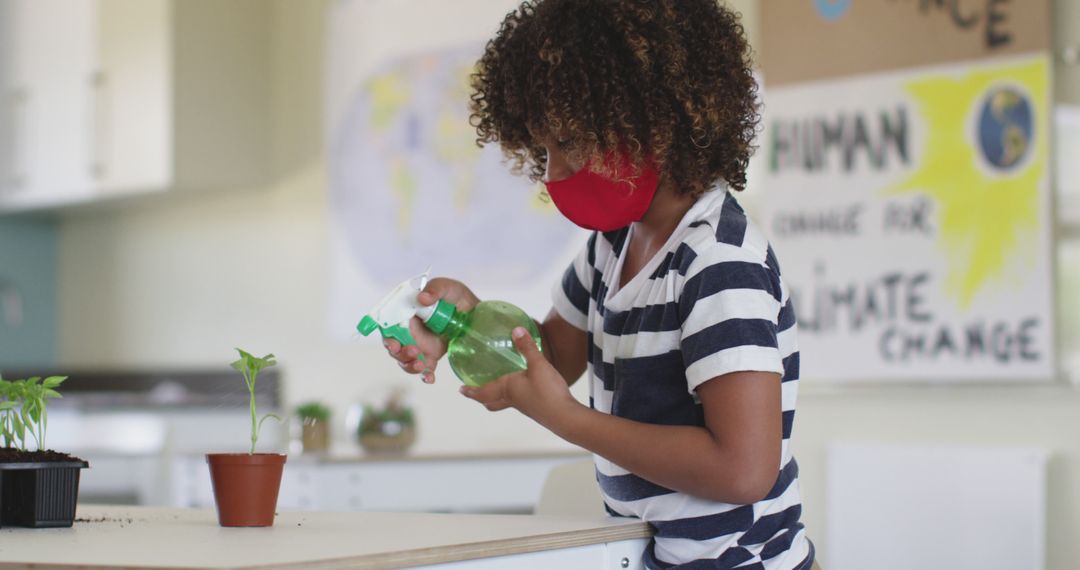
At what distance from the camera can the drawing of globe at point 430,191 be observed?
11.5ft

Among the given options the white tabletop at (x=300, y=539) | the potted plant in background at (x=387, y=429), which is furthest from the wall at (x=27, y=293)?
the white tabletop at (x=300, y=539)

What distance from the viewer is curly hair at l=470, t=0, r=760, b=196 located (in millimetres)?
1176

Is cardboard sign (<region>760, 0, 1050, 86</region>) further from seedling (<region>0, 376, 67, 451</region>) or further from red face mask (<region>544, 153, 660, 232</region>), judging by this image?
seedling (<region>0, 376, 67, 451</region>)

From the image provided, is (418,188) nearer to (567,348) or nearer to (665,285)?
(567,348)

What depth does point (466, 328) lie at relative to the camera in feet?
3.73

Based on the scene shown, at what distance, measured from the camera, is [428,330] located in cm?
114

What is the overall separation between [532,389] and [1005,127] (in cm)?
186

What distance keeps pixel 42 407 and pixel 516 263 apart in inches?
91.9

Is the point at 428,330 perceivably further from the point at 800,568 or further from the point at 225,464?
the point at 800,568

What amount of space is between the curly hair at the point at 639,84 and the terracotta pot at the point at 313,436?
197cm

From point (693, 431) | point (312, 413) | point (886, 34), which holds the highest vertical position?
point (886, 34)

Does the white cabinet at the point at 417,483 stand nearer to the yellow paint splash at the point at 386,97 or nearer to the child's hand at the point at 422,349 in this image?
the yellow paint splash at the point at 386,97

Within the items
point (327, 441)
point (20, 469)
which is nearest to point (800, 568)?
point (20, 469)

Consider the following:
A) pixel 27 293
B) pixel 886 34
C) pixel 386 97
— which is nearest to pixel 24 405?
pixel 886 34
